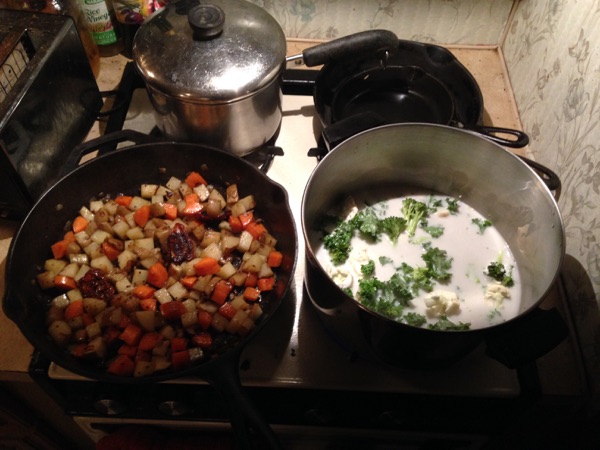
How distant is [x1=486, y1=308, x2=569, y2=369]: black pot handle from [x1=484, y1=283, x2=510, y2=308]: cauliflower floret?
0.16m

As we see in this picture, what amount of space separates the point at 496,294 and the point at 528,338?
0.63ft

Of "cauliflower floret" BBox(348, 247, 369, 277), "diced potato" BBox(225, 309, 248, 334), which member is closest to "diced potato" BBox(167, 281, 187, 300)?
"diced potato" BBox(225, 309, 248, 334)

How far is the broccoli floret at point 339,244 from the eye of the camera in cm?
97

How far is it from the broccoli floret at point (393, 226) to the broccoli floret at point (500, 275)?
0.18 metres

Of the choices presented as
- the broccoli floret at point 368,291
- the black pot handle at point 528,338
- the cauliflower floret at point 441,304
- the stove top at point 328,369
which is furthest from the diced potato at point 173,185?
the black pot handle at point 528,338

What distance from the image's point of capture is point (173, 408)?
94 cm

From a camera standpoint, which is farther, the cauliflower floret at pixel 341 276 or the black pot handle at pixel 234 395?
the cauliflower floret at pixel 341 276

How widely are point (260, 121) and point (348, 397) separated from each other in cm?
58

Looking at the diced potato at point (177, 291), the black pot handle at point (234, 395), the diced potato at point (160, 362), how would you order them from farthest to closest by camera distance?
the diced potato at point (177, 291) → the diced potato at point (160, 362) → the black pot handle at point (234, 395)

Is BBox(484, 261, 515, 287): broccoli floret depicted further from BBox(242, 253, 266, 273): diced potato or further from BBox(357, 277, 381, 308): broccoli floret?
BBox(242, 253, 266, 273): diced potato

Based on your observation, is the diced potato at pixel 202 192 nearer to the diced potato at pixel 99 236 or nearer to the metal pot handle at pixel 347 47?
the diced potato at pixel 99 236

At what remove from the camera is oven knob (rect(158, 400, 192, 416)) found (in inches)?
36.3

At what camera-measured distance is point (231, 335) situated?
0.91 m


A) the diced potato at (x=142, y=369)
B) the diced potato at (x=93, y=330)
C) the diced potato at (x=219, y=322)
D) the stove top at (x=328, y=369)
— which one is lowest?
the stove top at (x=328, y=369)
